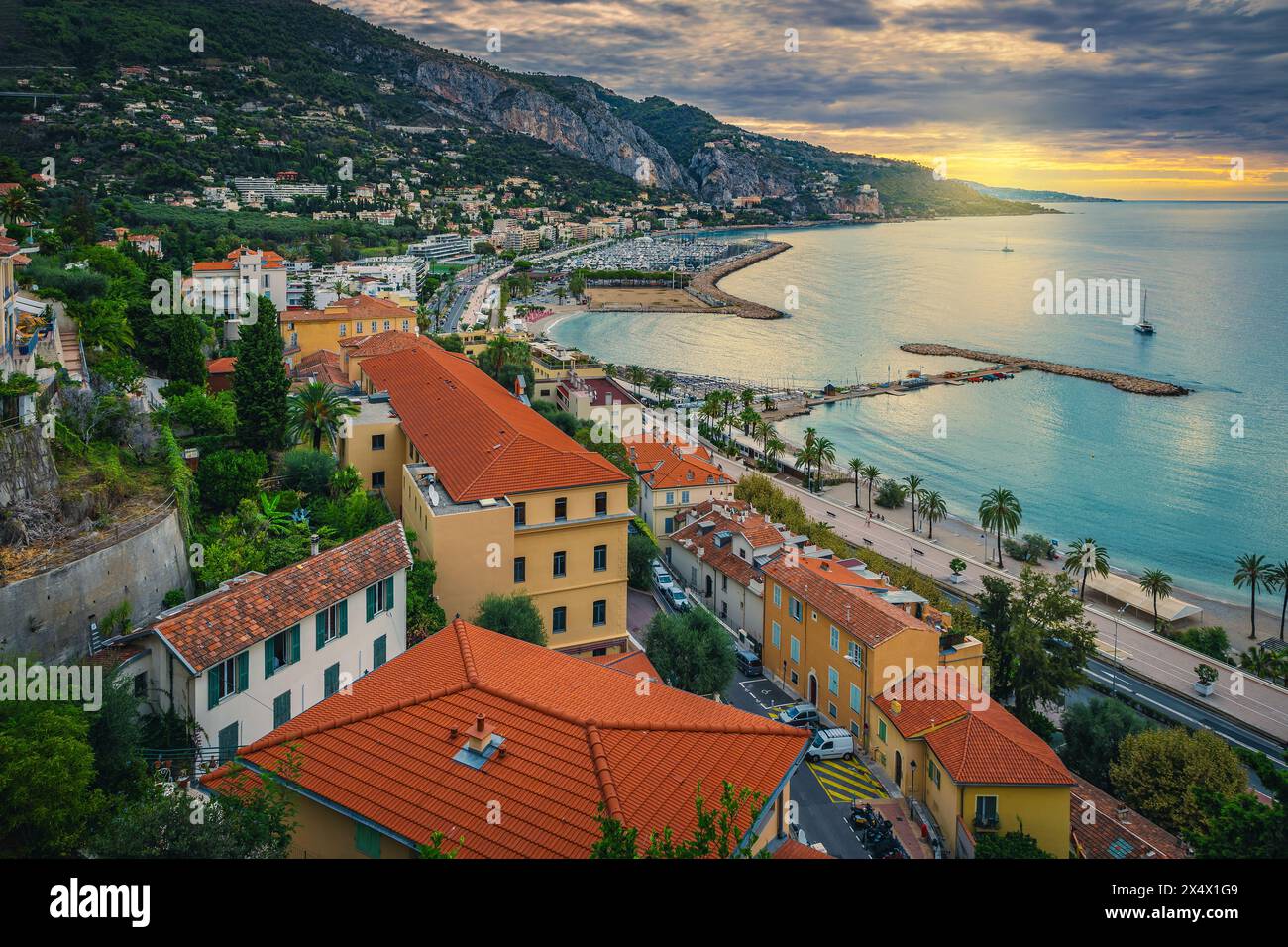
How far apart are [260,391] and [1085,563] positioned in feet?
99.6

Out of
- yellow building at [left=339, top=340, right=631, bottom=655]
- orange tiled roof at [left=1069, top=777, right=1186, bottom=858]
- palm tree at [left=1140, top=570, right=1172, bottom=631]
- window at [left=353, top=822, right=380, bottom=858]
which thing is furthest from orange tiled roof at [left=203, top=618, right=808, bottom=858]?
palm tree at [left=1140, top=570, right=1172, bottom=631]

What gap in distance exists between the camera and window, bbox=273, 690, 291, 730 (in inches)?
507

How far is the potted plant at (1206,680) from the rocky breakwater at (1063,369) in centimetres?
4910

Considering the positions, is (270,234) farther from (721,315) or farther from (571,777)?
(571,777)

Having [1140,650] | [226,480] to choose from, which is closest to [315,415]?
[226,480]

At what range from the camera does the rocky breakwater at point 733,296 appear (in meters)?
104

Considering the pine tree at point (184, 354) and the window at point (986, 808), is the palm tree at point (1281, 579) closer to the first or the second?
the window at point (986, 808)

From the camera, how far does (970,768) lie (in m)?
16.7

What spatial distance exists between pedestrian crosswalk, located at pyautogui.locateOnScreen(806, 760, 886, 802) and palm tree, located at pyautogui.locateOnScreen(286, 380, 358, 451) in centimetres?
1422

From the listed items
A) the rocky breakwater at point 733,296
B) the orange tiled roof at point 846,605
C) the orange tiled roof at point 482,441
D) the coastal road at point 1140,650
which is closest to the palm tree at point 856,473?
the coastal road at point 1140,650

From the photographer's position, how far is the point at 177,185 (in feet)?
281

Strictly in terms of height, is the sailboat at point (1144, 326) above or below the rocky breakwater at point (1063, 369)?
above

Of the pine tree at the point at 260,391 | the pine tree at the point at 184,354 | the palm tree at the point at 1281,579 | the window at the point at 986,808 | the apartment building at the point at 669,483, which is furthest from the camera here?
the apartment building at the point at 669,483
